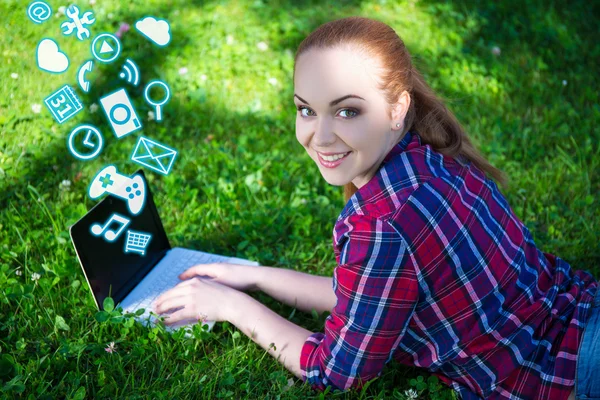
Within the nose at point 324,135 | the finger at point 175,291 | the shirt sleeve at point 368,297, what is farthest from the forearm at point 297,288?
the nose at point 324,135

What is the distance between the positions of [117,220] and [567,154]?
259cm

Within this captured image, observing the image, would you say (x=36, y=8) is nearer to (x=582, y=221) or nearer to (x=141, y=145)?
(x=141, y=145)

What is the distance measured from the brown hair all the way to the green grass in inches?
18.8

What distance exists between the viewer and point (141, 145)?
3559mm

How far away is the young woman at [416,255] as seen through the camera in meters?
1.84

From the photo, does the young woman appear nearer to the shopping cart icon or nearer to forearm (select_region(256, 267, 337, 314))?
forearm (select_region(256, 267, 337, 314))

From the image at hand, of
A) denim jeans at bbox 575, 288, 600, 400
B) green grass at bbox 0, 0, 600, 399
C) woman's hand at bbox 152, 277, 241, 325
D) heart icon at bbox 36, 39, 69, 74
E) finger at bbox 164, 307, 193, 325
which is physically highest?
heart icon at bbox 36, 39, 69, 74

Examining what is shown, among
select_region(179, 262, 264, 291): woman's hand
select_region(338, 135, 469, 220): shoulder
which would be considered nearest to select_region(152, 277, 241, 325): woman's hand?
select_region(179, 262, 264, 291): woman's hand

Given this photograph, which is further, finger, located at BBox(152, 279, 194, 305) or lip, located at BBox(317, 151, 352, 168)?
finger, located at BBox(152, 279, 194, 305)

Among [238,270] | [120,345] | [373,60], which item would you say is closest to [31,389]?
[120,345]

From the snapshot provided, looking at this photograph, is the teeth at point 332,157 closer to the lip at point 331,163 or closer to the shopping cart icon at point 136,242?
the lip at point 331,163

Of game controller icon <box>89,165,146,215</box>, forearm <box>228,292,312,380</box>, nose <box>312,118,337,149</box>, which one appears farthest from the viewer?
game controller icon <box>89,165,146,215</box>

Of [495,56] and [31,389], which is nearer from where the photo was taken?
[31,389]

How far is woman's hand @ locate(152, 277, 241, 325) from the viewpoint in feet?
7.70
